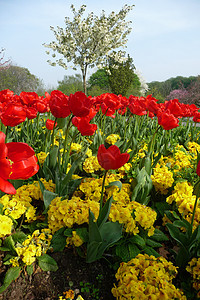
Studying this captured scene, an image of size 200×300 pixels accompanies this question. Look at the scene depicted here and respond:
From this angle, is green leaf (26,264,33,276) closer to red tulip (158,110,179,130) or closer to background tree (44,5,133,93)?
red tulip (158,110,179,130)

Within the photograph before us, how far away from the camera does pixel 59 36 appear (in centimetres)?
1745

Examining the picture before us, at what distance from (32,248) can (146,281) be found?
76 centimetres

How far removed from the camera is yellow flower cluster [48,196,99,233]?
1650mm

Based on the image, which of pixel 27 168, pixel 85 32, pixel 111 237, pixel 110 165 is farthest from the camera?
pixel 85 32

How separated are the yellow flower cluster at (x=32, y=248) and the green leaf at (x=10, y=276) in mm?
49

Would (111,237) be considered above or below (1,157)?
below

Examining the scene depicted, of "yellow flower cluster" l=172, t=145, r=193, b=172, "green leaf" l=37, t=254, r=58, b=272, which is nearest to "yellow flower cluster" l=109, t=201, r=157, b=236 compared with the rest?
"green leaf" l=37, t=254, r=58, b=272

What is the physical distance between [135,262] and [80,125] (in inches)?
48.6

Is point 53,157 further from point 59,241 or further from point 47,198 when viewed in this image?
point 59,241

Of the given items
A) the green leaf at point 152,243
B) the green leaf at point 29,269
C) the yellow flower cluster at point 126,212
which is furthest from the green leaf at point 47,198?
the green leaf at point 152,243

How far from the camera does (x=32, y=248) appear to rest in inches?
58.1

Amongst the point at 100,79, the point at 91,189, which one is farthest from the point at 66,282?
the point at 100,79

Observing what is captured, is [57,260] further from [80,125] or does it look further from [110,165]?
[80,125]

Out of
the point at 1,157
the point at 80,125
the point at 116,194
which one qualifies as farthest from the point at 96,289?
the point at 80,125
